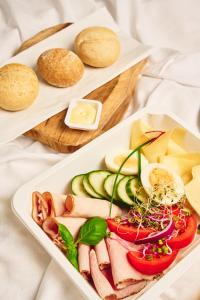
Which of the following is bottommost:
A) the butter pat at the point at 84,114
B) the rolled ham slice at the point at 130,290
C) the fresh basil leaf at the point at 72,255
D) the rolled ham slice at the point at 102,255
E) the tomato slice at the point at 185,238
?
the tomato slice at the point at 185,238

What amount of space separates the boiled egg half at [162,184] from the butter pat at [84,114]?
408 mm

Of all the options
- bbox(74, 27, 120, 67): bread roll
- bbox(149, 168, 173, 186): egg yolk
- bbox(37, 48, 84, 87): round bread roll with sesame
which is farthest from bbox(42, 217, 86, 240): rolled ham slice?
bbox(74, 27, 120, 67): bread roll

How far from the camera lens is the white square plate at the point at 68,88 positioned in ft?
7.43

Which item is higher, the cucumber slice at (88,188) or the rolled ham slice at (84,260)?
the cucumber slice at (88,188)

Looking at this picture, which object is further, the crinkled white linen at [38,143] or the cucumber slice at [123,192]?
the cucumber slice at [123,192]

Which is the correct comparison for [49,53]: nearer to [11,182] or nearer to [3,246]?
[11,182]

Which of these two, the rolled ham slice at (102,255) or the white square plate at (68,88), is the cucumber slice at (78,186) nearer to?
the rolled ham slice at (102,255)

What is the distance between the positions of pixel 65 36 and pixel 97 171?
1.14 meters

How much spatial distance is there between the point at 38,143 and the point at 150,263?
93cm

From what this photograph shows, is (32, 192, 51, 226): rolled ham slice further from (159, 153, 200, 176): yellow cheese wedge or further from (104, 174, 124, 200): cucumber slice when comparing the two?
(159, 153, 200, 176): yellow cheese wedge

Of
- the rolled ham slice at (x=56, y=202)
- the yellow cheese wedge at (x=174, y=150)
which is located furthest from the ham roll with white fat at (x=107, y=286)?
the yellow cheese wedge at (x=174, y=150)

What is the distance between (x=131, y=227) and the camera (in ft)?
5.74

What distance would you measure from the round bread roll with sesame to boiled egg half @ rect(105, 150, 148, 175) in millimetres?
571

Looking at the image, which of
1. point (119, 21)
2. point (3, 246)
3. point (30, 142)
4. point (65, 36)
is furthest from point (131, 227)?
point (119, 21)
